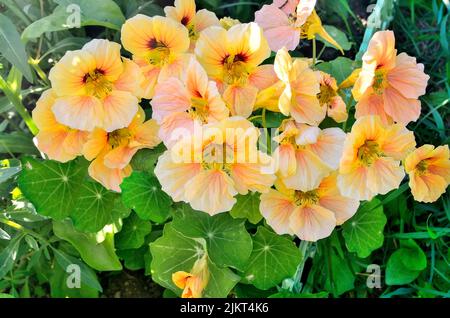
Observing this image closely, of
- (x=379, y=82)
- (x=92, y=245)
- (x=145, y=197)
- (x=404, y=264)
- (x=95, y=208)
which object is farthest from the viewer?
(x=404, y=264)

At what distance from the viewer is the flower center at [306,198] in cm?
130

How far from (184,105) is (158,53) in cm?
17

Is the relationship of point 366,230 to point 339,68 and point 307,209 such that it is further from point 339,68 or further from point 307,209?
point 339,68

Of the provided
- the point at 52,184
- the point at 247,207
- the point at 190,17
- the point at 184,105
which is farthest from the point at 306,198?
the point at 52,184

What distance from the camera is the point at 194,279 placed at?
1197mm

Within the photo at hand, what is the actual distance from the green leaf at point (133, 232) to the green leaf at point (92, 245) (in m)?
0.03

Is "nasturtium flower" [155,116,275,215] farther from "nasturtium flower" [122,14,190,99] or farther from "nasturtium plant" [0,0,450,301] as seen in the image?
"nasturtium flower" [122,14,190,99]

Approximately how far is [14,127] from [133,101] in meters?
0.60

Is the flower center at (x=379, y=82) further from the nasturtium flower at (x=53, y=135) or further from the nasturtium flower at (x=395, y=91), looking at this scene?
the nasturtium flower at (x=53, y=135)

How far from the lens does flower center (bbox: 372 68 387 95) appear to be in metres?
1.21

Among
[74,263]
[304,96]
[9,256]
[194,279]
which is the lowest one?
[74,263]

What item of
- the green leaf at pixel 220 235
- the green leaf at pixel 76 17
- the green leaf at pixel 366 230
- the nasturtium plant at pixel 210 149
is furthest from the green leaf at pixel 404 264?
the green leaf at pixel 76 17
